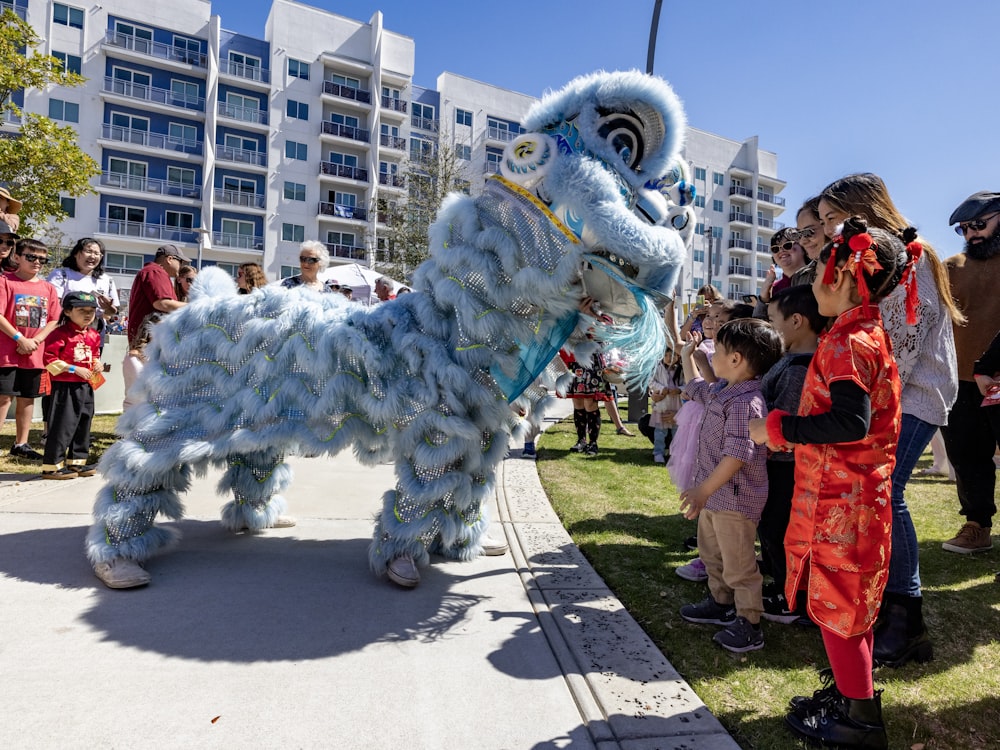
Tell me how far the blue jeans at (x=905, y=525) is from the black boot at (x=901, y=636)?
0.05m

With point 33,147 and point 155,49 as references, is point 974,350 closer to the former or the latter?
point 33,147

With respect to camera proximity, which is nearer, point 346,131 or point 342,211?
point 342,211

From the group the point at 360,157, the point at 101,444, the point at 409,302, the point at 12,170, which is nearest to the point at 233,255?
the point at 360,157

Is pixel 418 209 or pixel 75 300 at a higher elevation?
pixel 418 209

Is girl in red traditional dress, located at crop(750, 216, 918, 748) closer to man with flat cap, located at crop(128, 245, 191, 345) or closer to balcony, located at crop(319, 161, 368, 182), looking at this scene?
man with flat cap, located at crop(128, 245, 191, 345)

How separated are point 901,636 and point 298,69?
1567 inches

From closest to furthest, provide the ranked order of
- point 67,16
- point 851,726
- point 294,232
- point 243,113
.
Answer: point 851,726 → point 67,16 → point 243,113 → point 294,232

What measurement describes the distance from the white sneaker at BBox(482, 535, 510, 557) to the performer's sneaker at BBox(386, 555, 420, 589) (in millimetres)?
681

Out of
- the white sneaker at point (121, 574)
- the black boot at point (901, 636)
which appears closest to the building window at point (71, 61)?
the white sneaker at point (121, 574)

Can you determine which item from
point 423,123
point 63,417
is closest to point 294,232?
point 423,123

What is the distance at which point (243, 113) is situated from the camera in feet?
109

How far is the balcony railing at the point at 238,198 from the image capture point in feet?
107

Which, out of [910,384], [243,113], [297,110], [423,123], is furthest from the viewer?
[423,123]

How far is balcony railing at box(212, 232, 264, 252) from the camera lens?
32.6 metres
